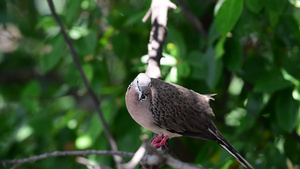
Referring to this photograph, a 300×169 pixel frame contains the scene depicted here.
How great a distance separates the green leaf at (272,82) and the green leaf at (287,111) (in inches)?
7.4

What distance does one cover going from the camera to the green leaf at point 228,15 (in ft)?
11.4

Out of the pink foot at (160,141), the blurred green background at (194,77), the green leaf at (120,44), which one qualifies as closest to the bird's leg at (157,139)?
the pink foot at (160,141)

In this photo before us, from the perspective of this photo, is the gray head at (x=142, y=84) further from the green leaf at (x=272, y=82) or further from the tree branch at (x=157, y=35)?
the green leaf at (x=272, y=82)

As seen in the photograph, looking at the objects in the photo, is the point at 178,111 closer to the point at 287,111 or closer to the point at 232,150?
the point at 232,150

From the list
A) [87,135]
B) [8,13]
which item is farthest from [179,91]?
[8,13]

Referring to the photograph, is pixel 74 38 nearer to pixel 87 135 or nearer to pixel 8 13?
pixel 87 135

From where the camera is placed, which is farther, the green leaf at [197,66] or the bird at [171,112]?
the green leaf at [197,66]

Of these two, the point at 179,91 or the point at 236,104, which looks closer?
the point at 179,91

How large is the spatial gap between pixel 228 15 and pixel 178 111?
84cm

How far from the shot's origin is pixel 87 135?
473cm

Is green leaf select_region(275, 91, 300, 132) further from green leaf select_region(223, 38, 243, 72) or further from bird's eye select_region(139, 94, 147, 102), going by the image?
bird's eye select_region(139, 94, 147, 102)

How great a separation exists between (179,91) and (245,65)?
1.10 metres

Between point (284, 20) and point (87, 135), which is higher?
point (284, 20)

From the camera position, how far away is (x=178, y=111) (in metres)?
3.81
